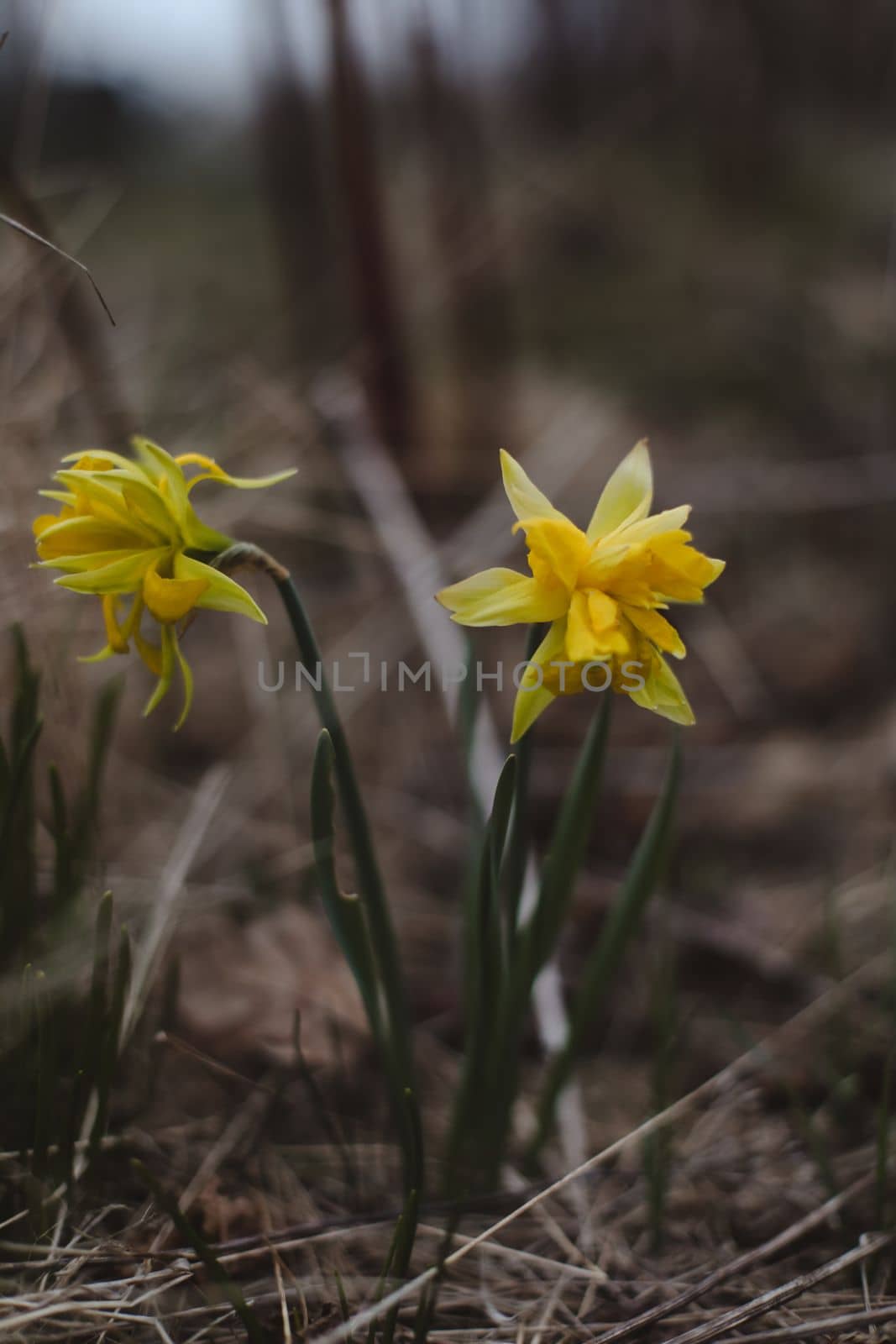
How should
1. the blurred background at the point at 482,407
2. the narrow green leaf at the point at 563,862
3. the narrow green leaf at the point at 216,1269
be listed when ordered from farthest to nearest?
the blurred background at the point at 482,407 < the narrow green leaf at the point at 563,862 < the narrow green leaf at the point at 216,1269

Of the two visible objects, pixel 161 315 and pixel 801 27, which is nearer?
pixel 161 315

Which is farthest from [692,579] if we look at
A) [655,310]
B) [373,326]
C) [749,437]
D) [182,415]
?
[655,310]

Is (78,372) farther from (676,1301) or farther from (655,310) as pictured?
(655,310)

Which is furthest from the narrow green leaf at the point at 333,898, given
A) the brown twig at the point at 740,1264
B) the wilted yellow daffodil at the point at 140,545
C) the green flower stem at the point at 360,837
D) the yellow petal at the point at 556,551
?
the brown twig at the point at 740,1264

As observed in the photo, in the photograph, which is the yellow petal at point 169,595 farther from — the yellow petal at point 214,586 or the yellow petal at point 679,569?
the yellow petal at point 679,569

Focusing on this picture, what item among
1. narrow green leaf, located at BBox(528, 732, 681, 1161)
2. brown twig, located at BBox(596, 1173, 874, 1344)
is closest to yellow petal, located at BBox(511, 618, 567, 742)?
narrow green leaf, located at BBox(528, 732, 681, 1161)

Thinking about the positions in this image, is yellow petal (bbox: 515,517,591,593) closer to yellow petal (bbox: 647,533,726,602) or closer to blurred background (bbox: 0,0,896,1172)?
yellow petal (bbox: 647,533,726,602)

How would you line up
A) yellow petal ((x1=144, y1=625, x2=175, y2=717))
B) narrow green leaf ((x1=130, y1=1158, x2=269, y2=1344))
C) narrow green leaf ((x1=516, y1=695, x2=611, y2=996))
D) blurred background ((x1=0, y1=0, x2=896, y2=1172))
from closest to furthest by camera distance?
narrow green leaf ((x1=130, y1=1158, x2=269, y2=1344))
yellow petal ((x1=144, y1=625, x2=175, y2=717))
narrow green leaf ((x1=516, y1=695, x2=611, y2=996))
blurred background ((x1=0, y1=0, x2=896, y2=1172))

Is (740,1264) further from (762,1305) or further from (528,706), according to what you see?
(528,706)
